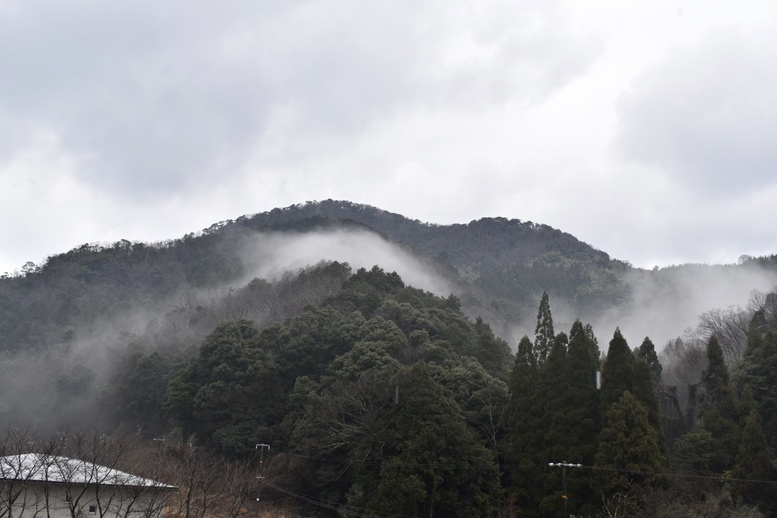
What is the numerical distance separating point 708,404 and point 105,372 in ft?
140

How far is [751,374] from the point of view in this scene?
29250 millimetres

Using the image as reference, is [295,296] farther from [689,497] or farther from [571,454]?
[689,497]

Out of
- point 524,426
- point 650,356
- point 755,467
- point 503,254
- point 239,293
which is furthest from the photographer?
point 503,254

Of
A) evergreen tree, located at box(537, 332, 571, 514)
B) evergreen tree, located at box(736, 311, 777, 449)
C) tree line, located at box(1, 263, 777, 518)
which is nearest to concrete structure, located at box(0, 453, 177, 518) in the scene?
tree line, located at box(1, 263, 777, 518)

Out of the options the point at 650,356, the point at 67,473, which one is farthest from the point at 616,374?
the point at 67,473

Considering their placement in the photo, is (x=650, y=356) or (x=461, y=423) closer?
(x=461, y=423)

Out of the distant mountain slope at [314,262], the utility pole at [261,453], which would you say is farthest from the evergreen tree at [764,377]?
the distant mountain slope at [314,262]

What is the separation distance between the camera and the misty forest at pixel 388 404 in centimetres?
2464

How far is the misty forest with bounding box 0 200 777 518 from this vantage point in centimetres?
2464

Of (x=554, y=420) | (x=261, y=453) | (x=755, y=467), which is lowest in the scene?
(x=261, y=453)

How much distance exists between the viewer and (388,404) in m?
30.6

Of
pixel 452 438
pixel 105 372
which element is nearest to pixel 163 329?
pixel 105 372

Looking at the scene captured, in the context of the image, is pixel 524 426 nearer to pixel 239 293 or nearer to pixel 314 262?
pixel 239 293

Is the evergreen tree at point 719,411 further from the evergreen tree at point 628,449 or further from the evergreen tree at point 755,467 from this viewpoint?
the evergreen tree at point 628,449
